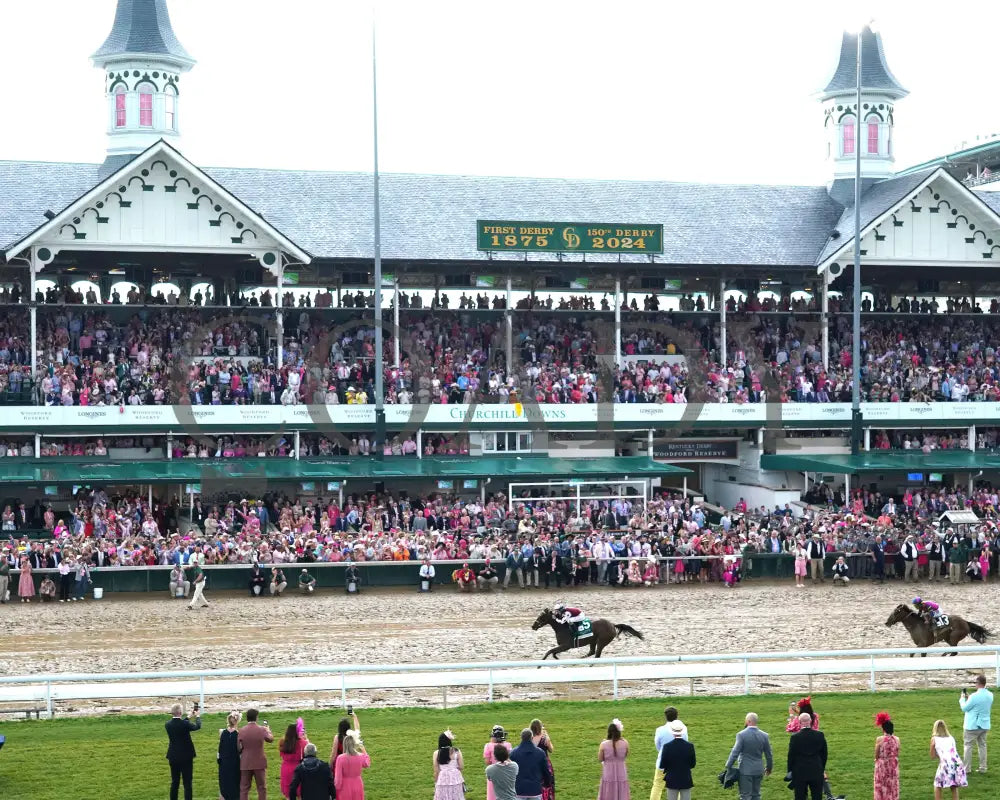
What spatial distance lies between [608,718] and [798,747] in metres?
4.74

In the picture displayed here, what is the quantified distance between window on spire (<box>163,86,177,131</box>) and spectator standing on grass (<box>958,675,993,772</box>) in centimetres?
3323

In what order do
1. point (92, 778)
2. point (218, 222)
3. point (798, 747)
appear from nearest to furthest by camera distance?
1. point (798, 747)
2. point (92, 778)
3. point (218, 222)

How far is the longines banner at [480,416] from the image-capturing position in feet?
113

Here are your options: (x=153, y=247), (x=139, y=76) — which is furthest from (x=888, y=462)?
(x=139, y=76)

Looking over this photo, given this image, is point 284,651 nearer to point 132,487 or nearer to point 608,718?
point 608,718

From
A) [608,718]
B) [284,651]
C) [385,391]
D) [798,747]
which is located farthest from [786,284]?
[798,747]

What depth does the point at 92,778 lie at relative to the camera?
555 inches

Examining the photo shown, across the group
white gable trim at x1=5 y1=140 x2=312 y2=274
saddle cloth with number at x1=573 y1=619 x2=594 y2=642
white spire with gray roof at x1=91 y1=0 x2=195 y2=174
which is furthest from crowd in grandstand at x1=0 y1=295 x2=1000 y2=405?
saddle cloth with number at x1=573 y1=619 x2=594 y2=642

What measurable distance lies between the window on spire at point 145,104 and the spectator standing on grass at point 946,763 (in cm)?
3431

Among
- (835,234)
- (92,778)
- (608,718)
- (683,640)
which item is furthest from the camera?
(835,234)

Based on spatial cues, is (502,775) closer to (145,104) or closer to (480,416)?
(480,416)

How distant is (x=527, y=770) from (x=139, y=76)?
34550mm

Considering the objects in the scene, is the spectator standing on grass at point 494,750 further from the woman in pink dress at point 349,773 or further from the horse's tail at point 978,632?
the horse's tail at point 978,632

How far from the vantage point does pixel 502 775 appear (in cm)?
1120
